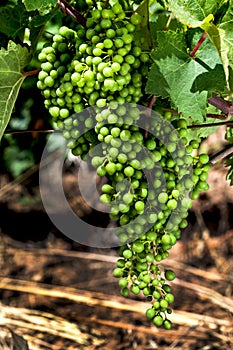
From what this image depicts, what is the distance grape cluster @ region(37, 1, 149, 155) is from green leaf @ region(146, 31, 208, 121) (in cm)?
4

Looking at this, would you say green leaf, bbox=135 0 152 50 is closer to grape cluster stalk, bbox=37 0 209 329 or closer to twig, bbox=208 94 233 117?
grape cluster stalk, bbox=37 0 209 329

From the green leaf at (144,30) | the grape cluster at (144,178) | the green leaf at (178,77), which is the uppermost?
the green leaf at (144,30)

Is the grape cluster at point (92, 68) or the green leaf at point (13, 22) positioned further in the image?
the green leaf at point (13, 22)

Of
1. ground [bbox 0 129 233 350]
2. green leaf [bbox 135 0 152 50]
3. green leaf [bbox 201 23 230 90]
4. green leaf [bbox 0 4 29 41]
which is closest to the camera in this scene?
green leaf [bbox 201 23 230 90]

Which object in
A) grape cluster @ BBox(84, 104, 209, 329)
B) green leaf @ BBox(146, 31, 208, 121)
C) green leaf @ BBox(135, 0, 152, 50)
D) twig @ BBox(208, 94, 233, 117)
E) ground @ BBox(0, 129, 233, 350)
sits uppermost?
green leaf @ BBox(135, 0, 152, 50)

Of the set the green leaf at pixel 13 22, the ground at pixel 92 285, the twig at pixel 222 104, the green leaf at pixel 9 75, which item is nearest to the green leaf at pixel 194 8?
the twig at pixel 222 104

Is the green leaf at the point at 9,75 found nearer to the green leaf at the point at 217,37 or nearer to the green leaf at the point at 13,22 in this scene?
the green leaf at the point at 13,22

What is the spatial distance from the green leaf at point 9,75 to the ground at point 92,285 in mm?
1013

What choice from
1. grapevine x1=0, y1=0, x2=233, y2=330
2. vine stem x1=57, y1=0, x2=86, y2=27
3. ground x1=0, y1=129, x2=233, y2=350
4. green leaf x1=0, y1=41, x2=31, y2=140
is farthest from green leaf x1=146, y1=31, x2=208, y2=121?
ground x1=0, y1=129, x2=233, y2=350

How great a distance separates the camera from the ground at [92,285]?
2182mm

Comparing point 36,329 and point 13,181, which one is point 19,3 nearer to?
point 36,329

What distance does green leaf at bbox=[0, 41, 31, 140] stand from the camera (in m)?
1.21

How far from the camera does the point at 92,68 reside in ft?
3.68

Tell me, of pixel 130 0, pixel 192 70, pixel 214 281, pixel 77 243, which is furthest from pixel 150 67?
pixel 77 243
